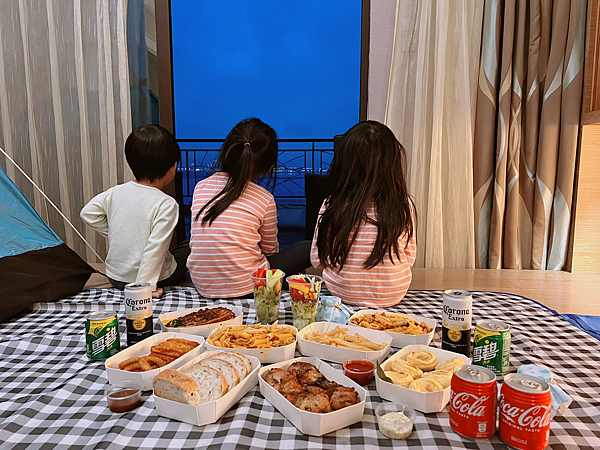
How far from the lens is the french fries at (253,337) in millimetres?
1210

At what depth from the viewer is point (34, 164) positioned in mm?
2703

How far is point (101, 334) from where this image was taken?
125 cm

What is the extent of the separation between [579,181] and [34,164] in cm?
316

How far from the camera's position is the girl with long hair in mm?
1667

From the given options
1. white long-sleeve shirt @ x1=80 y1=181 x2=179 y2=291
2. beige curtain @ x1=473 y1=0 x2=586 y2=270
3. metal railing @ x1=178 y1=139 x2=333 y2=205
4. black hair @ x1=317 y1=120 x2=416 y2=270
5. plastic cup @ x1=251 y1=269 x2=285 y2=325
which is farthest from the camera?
metal railing @ x1=178 y1=139 x2=333 y2=205

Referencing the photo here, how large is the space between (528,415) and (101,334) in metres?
1.05

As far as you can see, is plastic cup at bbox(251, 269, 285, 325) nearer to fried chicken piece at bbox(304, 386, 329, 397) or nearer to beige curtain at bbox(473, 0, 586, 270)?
fried chicken piece at bbox(304, 386, 329, 397)

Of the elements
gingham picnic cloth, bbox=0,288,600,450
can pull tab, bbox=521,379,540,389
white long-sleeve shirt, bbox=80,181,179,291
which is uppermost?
white long-sleeve shirt, bbox=80,181,179,291

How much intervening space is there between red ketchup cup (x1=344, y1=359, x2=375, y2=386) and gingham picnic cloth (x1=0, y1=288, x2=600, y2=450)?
27 millimetres

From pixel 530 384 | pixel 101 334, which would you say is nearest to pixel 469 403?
pixel 530 384

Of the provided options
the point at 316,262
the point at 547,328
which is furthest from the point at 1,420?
the point at 547,328

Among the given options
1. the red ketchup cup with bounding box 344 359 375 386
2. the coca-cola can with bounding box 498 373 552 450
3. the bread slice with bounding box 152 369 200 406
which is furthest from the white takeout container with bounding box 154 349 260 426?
the coca-cola can with bounding box 498 373 552 450

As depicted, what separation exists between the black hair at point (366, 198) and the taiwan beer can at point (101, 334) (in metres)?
0.78

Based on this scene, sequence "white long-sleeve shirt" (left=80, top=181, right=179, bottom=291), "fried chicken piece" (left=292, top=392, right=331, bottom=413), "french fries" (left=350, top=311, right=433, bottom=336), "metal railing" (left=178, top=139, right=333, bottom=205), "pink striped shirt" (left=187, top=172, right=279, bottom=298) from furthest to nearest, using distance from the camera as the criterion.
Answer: "metal railing" (left=178, top=139, right=333, bottom=205) → "white long-sleeve shirt" (left=80, top=181, right=179, bottom=291) → "pink striped shirt" (left=187, top=172, right=279, bottom=298) → "french fries" (left=350, top=311, right=433, bottom=336) → "fried chicken piece" (left=292, top=392, right=331, bottom=413)
